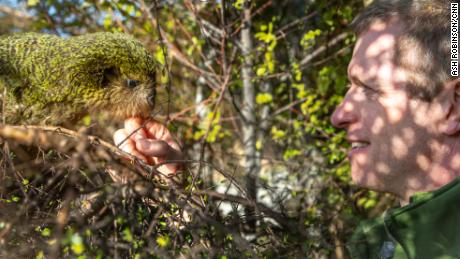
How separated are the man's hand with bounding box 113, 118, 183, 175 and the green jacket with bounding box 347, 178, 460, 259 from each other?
2.73 ft

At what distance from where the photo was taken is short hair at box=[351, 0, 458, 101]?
1.62m

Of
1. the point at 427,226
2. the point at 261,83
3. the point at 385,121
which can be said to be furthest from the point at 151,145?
Answer: the point at 261,83

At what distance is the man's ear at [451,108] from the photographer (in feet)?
5.21

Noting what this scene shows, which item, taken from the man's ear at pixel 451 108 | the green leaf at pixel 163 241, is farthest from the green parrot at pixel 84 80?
the man's ear at pixel 451 108

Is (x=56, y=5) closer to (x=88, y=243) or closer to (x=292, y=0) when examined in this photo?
(x=292, y=0)

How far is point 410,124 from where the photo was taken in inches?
64.9

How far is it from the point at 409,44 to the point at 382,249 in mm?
782

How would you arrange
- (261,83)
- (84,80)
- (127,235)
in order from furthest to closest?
1. (261,83)
2. (84,80)
3. (127,235)

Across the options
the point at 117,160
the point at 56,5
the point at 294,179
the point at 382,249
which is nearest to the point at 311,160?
the point at 294,179

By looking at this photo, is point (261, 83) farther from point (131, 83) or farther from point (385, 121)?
point (385, 121)

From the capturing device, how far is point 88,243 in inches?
44.9

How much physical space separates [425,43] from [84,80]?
1.43 metres

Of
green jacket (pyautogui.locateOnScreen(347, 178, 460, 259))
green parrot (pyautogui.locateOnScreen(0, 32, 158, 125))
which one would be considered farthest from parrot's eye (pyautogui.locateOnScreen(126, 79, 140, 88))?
green jacket (pyautogui.locateOnScreen(347, 178, 460, 259))

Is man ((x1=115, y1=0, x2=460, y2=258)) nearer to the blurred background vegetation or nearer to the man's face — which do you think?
the man's face
